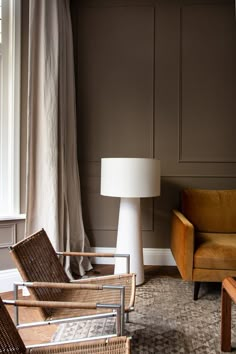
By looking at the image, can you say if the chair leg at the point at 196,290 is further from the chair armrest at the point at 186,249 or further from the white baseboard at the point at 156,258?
the white baseboard at the point at 156,258

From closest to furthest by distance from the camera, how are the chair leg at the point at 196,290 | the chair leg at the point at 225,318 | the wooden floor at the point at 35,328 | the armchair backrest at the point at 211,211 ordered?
1. the chair leg at the point at 225,318
2. the wooden floor at the point at 35,328
3. the chair leg at the point at 196,290
4. the armchair backrest at the point at 211,211

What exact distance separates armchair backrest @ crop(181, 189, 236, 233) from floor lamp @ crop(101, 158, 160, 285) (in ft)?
1.73

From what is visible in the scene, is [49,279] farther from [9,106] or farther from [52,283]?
[9,106]

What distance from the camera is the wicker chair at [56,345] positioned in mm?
1180

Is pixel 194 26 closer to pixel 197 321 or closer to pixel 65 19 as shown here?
pixel 65 19

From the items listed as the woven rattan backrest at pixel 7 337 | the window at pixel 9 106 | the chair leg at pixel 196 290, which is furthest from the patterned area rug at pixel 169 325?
the window at pixel 9 106

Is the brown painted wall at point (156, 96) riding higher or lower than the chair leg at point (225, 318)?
higher

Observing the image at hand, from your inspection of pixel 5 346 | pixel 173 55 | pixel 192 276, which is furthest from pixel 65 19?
pixel 5 346

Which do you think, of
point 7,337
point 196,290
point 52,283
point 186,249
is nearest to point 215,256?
point 186,249

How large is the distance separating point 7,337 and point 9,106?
1.94 m

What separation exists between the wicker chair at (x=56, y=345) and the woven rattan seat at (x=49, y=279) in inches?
9.3

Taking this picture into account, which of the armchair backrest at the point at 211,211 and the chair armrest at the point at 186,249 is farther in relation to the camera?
the armchair backrest at the point at 211,211

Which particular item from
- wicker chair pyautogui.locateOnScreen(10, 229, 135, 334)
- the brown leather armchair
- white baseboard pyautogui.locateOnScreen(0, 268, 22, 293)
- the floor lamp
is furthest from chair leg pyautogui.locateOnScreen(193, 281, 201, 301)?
white baseboard pyautogui.locateOnScreen(0, 268, 22, 293)

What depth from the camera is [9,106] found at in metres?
2.60
